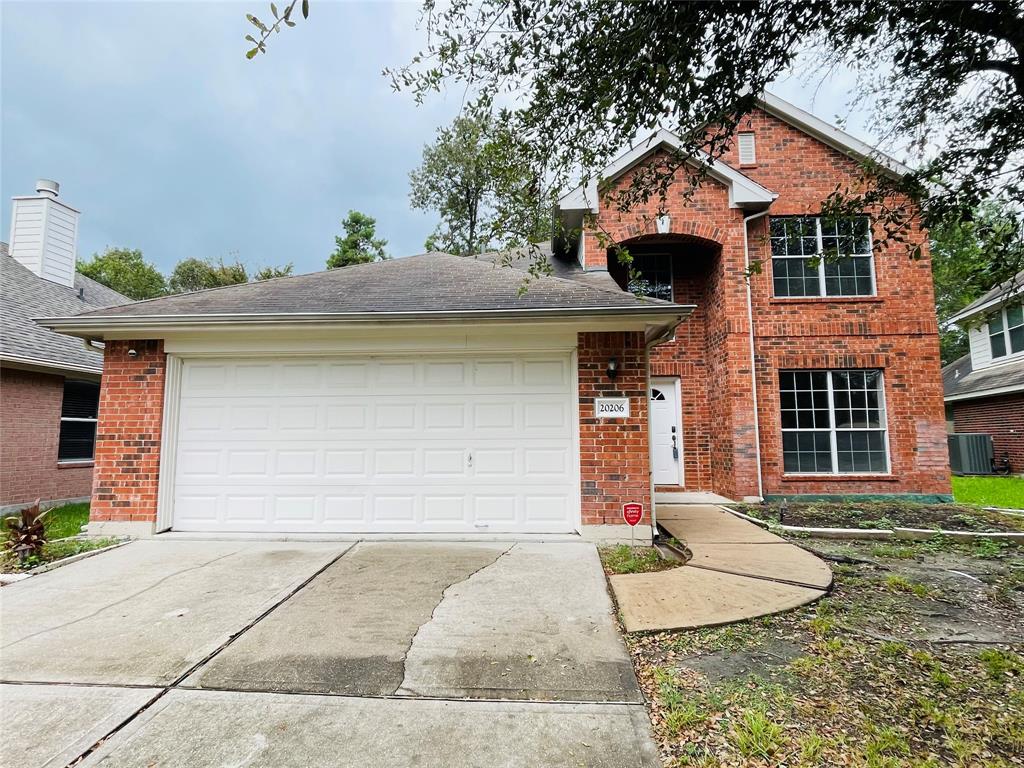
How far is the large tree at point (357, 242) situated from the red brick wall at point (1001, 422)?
2537 cm

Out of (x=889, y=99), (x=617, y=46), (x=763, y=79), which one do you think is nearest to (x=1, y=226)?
(x=617, y=46)

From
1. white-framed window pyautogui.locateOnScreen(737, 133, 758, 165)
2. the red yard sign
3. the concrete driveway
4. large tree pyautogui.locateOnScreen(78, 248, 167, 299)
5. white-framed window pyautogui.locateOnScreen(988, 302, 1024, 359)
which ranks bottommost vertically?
the concrete driveway

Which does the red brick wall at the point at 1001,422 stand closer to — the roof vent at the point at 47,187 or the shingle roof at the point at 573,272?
the shingle roof at the point at 573,272

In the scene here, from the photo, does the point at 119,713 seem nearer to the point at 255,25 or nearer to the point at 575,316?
the point at 255,25

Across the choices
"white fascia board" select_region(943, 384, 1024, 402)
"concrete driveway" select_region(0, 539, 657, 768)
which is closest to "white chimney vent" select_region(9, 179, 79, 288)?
"concrete driveway" select_region(0, 539, 657, 768)

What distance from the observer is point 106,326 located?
5812 millimetres

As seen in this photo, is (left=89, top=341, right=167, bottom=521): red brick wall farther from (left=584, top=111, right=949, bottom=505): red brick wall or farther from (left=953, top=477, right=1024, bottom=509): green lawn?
(left=953, top=477, right=1024, bottom=509): green lawn

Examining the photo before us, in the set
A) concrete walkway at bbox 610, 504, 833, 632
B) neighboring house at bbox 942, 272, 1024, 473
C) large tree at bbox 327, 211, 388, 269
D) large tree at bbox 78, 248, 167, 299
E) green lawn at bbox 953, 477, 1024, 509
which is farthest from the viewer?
large tree at bbox 78, 248, 167, 299

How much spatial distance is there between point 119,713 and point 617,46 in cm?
501

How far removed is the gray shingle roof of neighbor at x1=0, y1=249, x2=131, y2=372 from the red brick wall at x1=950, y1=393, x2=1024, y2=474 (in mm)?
22791

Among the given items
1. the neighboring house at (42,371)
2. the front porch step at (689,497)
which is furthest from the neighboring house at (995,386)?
the neighboring house at (42,371)

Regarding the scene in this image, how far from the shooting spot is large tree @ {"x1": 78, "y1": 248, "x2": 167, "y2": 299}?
29016mm

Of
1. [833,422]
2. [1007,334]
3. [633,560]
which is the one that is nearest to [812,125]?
[833,422]

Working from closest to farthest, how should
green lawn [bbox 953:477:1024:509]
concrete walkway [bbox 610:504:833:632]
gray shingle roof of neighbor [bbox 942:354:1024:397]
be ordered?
concrete walkway [bbox 610:504:833:632] → green lawn [bbox 953:477:1024:509] → gray shingle roof of neighbor [bbox 942:354:1024:397]
